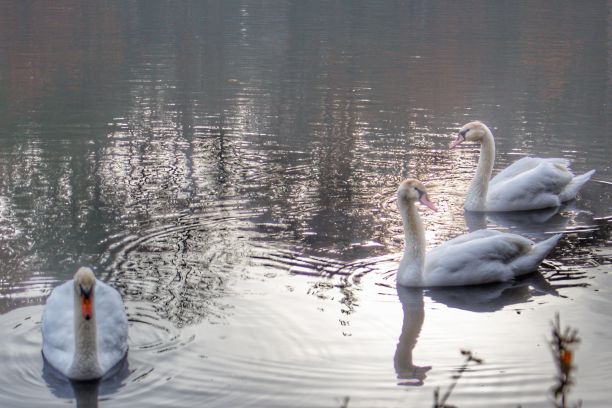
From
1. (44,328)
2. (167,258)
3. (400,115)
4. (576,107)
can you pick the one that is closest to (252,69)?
(400,115)

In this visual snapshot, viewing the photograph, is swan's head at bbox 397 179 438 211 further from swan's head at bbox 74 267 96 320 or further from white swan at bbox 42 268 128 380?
swan's head at bbox 74 267 96 320

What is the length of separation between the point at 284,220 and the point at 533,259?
2715 millimetres

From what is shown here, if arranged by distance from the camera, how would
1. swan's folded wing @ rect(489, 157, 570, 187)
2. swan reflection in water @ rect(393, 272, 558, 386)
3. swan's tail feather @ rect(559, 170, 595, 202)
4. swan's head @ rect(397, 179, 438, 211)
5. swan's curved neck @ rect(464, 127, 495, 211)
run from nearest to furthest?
swan reflection in water @ rect(393, 272, 558, 386) < swan's head @ rect(397, 179, 438, 211) < swan's curved neck @ rect(464, 127, 495, 211) < swan's tail feather @ rect(559, 170, 595, 202) < swan's folded wing @ rect(489, 157, 570, 187)

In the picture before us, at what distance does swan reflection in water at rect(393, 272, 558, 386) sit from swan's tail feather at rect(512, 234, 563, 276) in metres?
0.08

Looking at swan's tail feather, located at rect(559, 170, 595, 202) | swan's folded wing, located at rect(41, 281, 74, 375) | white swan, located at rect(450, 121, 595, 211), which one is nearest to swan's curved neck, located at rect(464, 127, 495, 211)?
white swan, located at rect(450, 121, 595, 211)

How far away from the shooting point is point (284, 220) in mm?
Result: 10422

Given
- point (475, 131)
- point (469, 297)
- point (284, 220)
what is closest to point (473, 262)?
point (469, 297)

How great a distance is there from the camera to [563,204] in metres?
11.6

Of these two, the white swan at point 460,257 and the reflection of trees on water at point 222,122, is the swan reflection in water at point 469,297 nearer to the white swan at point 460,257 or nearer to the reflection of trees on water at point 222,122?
the white swan at point 460,257

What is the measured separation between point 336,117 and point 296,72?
5.28 m

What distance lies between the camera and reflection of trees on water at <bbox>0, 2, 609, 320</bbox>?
995 centimetres

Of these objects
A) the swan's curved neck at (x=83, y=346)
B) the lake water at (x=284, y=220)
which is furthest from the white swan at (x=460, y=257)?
the swan's curved neck at (x=83, y=346)

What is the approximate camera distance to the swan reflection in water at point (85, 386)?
645 cm

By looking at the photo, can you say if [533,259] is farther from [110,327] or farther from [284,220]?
[110,327]
